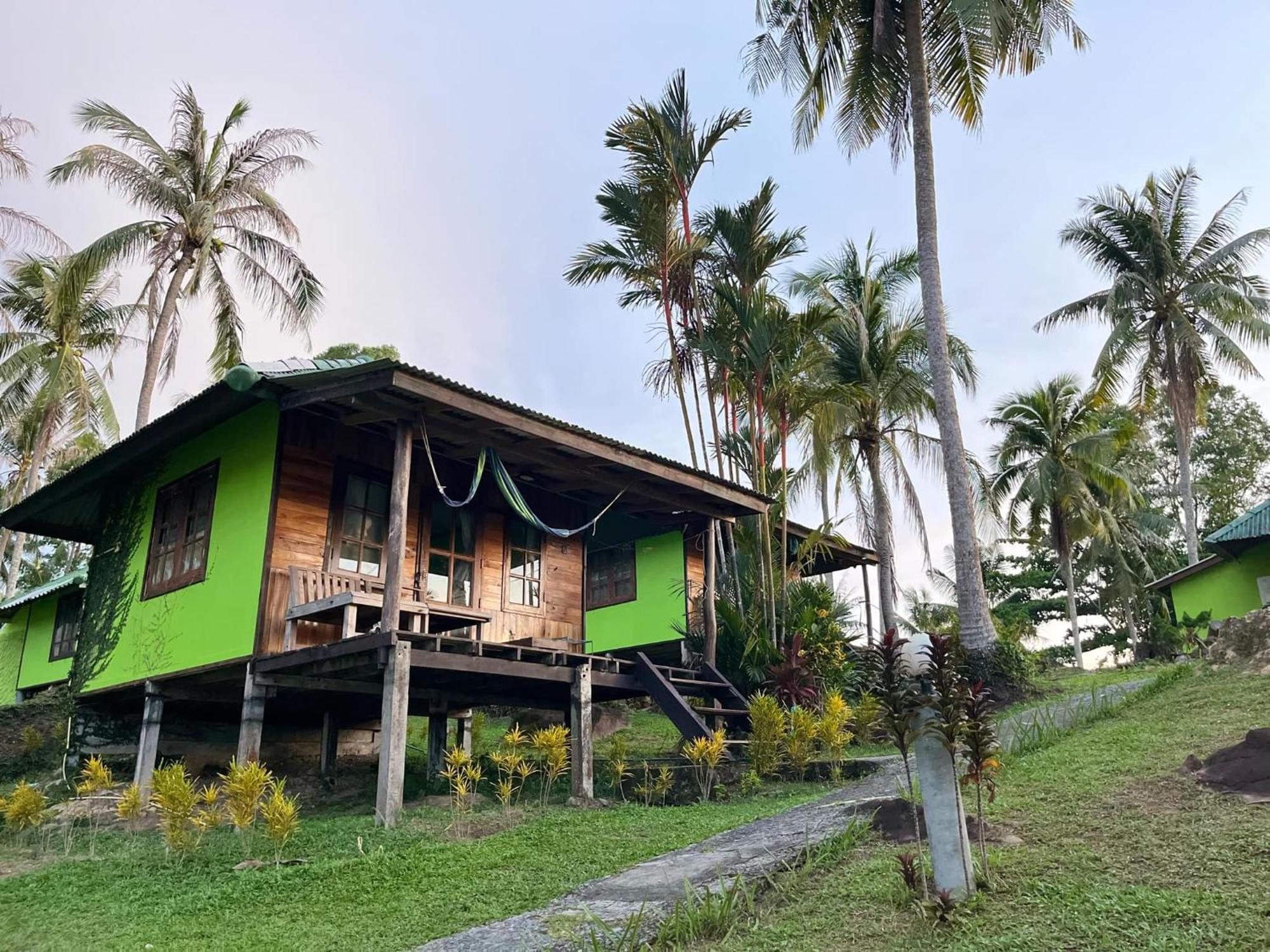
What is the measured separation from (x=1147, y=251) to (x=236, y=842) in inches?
933

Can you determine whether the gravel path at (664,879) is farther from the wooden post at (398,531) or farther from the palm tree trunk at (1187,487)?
the palm tree trunk at (1187,487)

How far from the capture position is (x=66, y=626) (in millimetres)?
16734

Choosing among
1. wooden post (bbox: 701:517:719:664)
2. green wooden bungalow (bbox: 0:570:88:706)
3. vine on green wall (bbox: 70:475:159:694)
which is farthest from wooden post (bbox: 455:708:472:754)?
green wooden bungalow (bbox: 0:570:88:706)


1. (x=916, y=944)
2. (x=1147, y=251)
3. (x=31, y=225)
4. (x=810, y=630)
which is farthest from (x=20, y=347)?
(x=1147, y=251)

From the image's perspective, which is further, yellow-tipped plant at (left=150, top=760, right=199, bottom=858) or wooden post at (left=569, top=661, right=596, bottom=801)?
wooden post at (left=569, top=661, right=596, bottom=801)

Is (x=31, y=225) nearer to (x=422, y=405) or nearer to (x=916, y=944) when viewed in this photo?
(x=422, y=405)

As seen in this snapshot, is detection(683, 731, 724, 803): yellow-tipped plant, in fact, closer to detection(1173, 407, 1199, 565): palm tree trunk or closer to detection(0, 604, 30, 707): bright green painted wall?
detection(0, 604, 30, 707): bright green painted wall

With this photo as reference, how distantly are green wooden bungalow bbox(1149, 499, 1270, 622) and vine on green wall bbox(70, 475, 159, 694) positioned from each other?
58.0 ft

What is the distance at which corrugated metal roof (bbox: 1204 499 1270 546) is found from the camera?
52.9ft

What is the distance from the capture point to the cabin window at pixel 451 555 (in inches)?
440

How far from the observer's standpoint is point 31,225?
1766cm

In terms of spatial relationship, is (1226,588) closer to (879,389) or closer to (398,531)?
(879,389)

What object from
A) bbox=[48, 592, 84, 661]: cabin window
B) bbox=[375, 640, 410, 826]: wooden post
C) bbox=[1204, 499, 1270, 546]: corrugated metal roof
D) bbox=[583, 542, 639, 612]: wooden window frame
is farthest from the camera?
bbox=[48, 592, 84, 661]: cabin window

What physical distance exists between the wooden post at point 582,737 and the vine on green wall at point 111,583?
6229 mm
